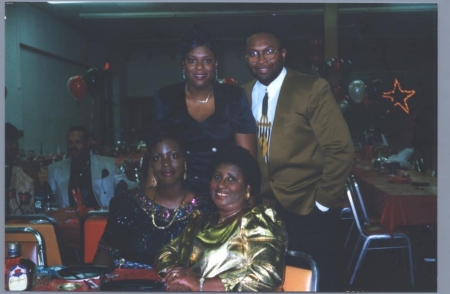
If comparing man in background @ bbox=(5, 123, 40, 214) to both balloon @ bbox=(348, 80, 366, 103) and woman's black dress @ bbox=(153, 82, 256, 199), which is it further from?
balloon @ bbox=(348, 80, 366, 103)

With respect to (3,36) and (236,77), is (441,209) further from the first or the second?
(3,36)

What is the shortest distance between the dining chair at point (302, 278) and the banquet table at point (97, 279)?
630 mm

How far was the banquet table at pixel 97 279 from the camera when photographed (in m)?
3.09

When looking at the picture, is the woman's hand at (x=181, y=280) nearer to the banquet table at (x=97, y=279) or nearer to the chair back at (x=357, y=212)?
the banquet table at (x=97, y=279)

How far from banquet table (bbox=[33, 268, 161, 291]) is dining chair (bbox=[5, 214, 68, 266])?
35.7 inches

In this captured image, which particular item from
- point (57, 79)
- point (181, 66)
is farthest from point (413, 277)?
point (57, 79)

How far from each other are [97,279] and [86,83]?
5.97 feet

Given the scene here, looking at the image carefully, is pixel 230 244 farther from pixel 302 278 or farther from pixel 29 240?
pixel 29 240

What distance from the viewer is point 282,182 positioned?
4277mm

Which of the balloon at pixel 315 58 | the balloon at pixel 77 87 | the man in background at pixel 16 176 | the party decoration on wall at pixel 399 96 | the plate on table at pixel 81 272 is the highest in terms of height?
the balloon at pixel 315 58

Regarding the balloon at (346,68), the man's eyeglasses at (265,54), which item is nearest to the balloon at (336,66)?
the balloon at (346,68)

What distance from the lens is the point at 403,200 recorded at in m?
5.31

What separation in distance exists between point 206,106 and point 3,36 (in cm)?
131

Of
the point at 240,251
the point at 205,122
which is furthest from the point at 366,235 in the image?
the point at 240,251
